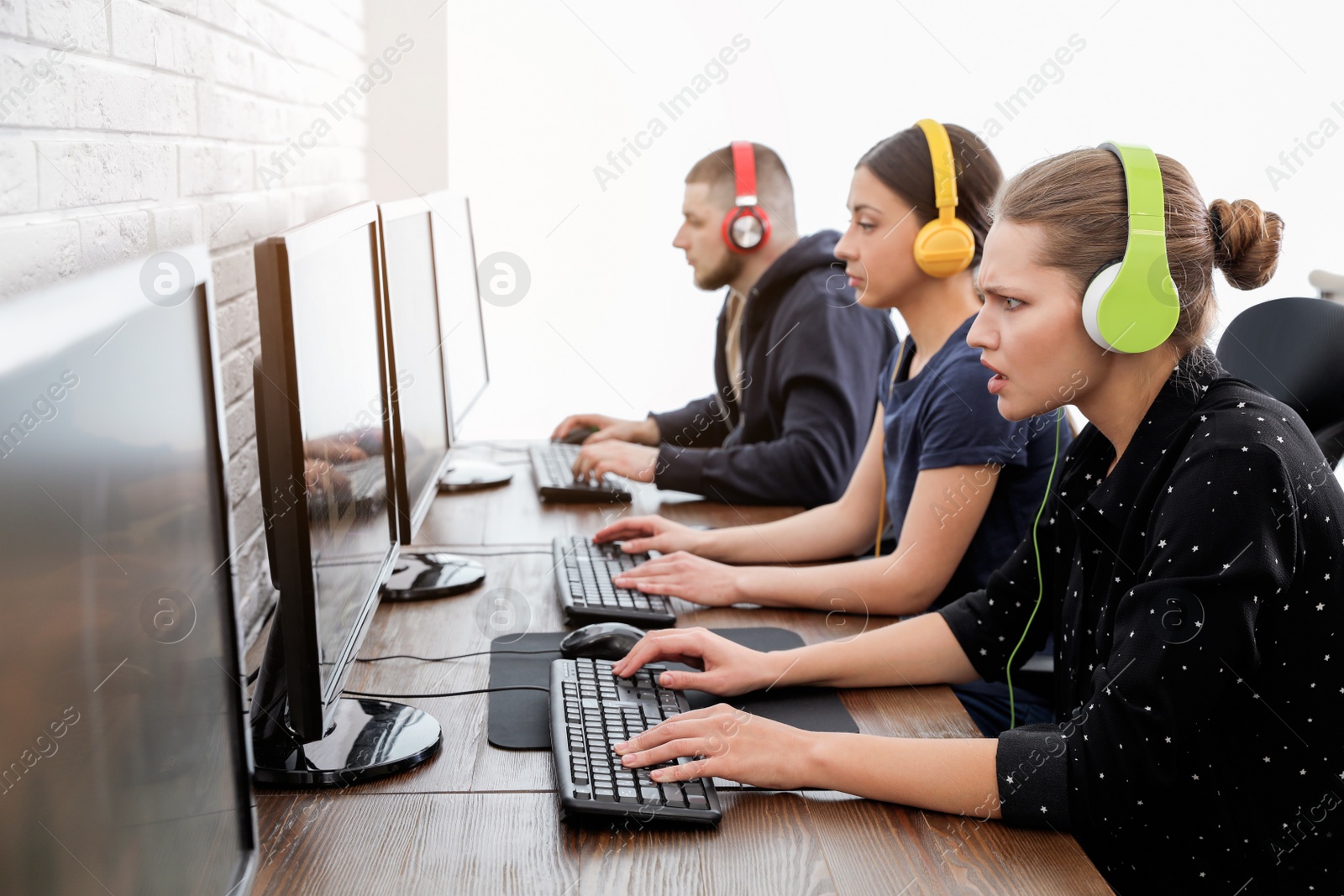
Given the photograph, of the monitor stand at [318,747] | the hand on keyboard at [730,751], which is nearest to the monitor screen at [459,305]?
the monitor stand at [318,747]

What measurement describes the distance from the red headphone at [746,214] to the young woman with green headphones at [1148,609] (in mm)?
1152

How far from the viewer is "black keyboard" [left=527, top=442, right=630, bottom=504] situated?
1867mm

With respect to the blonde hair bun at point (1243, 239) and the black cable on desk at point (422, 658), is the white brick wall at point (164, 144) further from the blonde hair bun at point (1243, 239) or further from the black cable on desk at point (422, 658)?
the blonde hair bun at point (1243, 239)

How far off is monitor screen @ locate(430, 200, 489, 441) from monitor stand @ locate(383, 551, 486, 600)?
36cm

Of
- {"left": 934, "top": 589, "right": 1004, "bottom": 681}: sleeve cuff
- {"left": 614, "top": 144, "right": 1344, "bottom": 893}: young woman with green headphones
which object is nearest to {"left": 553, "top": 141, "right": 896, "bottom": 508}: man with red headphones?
{"left": 934, "top": 589, "right": 1004, "bottom": 681}: sleeve cuff

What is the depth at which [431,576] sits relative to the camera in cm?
140

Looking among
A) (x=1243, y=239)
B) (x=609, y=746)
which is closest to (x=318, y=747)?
(x=609, y=746)

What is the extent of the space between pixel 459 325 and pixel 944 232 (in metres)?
0.89

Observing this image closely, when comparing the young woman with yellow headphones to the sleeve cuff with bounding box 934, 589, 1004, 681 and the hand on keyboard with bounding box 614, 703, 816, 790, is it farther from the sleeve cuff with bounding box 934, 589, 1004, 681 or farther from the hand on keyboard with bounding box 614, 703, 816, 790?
the hand on keyboard with bounding box 614, 703, 816, 790

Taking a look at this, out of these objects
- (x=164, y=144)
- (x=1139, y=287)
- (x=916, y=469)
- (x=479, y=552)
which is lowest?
(x=479, y=552)

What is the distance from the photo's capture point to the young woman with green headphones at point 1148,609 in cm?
85

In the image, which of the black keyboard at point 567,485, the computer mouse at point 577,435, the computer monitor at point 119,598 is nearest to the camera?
the computer monitor at point 119,598

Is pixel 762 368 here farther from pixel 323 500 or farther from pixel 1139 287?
pixel 323 500

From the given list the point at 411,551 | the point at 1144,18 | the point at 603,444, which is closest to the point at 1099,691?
the point at 411,551
